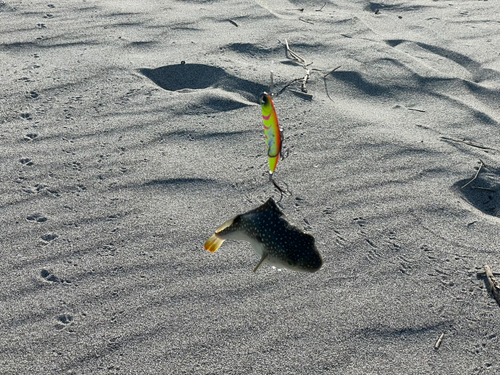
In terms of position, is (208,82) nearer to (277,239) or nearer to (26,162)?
(26,162)

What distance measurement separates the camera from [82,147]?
2898 mm

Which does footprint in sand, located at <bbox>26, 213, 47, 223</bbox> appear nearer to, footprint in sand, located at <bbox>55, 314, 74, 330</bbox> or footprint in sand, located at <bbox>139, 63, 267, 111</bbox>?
footprint in sand, located at <bbox>55, 314, 74, 330</bbox>

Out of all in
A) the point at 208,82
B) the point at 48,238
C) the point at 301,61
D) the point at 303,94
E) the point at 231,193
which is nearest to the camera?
the point at 48,238

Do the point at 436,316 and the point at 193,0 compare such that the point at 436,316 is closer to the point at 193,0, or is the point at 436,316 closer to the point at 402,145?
the point at 402,145

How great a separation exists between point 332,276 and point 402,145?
123 cm

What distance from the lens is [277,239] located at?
3.88 feet

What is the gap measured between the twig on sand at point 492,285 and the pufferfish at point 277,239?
4.80 ft

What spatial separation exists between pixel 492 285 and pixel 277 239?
1.55 meters

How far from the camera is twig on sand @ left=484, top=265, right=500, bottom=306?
2197mm

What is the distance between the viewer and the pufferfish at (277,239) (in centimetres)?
116

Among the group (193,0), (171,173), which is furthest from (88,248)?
(193,0)

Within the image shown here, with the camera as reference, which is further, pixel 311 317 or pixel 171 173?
pixel 171 173

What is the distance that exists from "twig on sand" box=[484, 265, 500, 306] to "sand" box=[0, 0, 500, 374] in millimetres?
30

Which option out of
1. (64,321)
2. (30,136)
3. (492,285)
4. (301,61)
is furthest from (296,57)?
(64,321)
